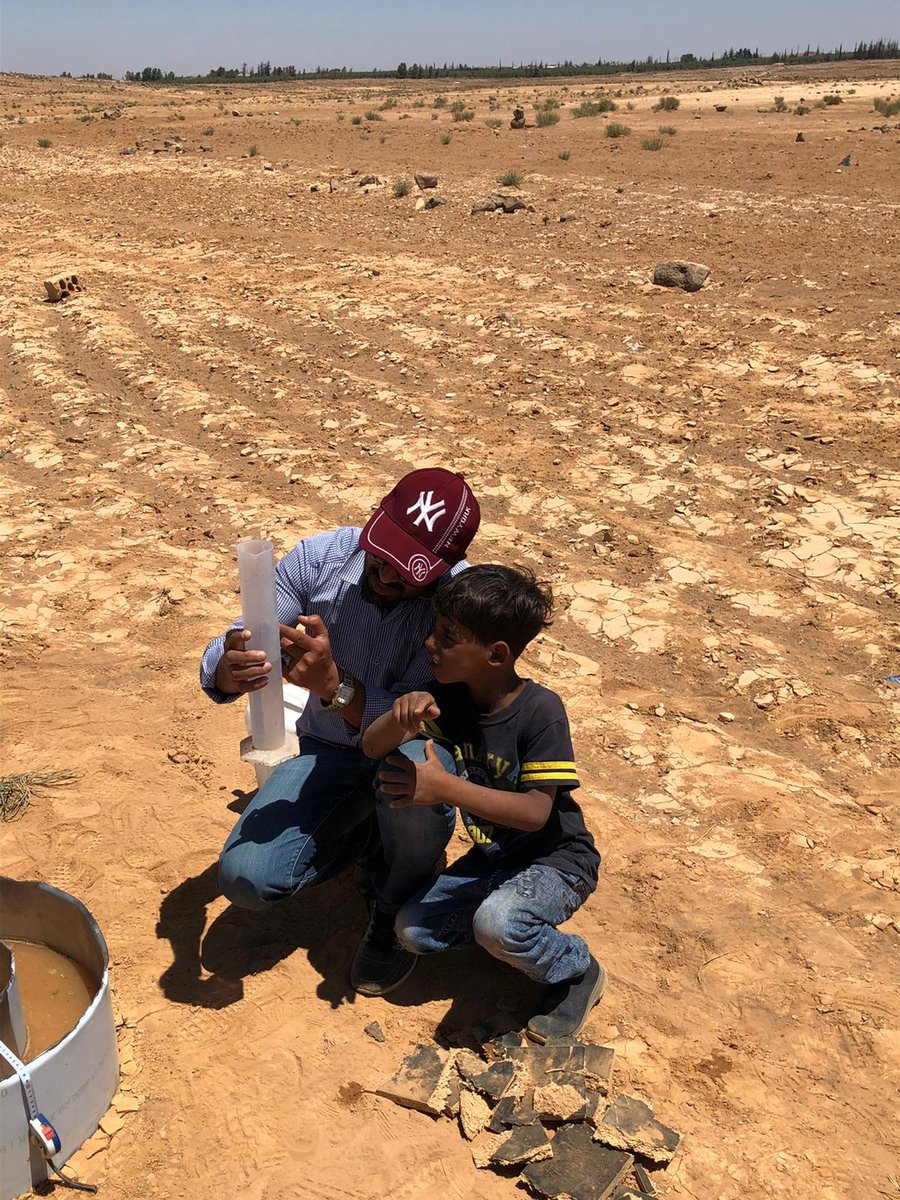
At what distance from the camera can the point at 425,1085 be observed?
230 centimetres

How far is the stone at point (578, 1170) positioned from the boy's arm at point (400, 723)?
2.99 feet

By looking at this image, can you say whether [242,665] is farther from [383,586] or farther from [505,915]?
[505,915]

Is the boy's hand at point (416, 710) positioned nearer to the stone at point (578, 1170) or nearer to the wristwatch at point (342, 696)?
the wristwatch at point (342, 696)

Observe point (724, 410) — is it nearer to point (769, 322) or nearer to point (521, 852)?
point (769, 322)

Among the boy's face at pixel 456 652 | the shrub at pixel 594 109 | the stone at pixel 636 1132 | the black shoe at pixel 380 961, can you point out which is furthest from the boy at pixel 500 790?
the shrub at pixel 594 109

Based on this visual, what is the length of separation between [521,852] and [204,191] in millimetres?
13452

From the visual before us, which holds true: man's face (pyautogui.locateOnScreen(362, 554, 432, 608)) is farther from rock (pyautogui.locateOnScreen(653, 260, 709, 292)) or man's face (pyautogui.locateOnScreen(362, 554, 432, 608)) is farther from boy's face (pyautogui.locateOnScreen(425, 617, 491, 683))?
rock (pyautogui.locateOnScreen(653, 260, 709, 292))

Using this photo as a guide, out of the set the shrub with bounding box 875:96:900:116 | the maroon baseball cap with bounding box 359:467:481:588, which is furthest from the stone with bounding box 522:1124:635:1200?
the shrub with bounding box 875:96:900:116

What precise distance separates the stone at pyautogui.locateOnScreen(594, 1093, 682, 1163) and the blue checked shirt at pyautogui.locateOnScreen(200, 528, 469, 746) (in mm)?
1068

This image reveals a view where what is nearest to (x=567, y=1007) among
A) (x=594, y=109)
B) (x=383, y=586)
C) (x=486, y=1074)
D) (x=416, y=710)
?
(x=486, y=1074)

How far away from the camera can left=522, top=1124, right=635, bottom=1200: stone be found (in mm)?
2066

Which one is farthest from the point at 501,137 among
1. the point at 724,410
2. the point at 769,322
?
the point at 724,410

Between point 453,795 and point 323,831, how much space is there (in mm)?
622

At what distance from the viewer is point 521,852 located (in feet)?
8.32
